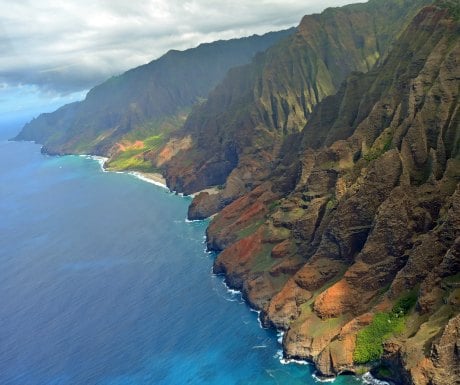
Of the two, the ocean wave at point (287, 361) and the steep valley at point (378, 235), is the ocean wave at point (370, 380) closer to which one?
the steep valley at point (378, 235)

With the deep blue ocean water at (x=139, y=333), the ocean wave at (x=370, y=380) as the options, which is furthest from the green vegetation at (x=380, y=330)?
the deep blue ocean water at (x=139, y=333)

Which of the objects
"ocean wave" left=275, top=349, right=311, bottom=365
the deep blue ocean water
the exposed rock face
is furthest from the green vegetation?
"ocean wave" left=275, top=349, right=311, bottom=365

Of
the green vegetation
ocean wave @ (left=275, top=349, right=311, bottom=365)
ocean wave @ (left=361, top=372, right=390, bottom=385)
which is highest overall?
the green vegetation

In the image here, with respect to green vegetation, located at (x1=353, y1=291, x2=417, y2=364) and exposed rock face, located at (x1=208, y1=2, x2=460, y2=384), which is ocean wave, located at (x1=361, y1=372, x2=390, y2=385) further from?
green vegetation, located at (x1=353, y1=291, x2=417, y2=364)

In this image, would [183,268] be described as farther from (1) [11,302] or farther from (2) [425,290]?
(2) [425,290]

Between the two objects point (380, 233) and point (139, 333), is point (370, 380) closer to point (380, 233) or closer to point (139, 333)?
point (380, 233)

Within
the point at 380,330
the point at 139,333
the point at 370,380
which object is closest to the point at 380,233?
the point at 380,330
